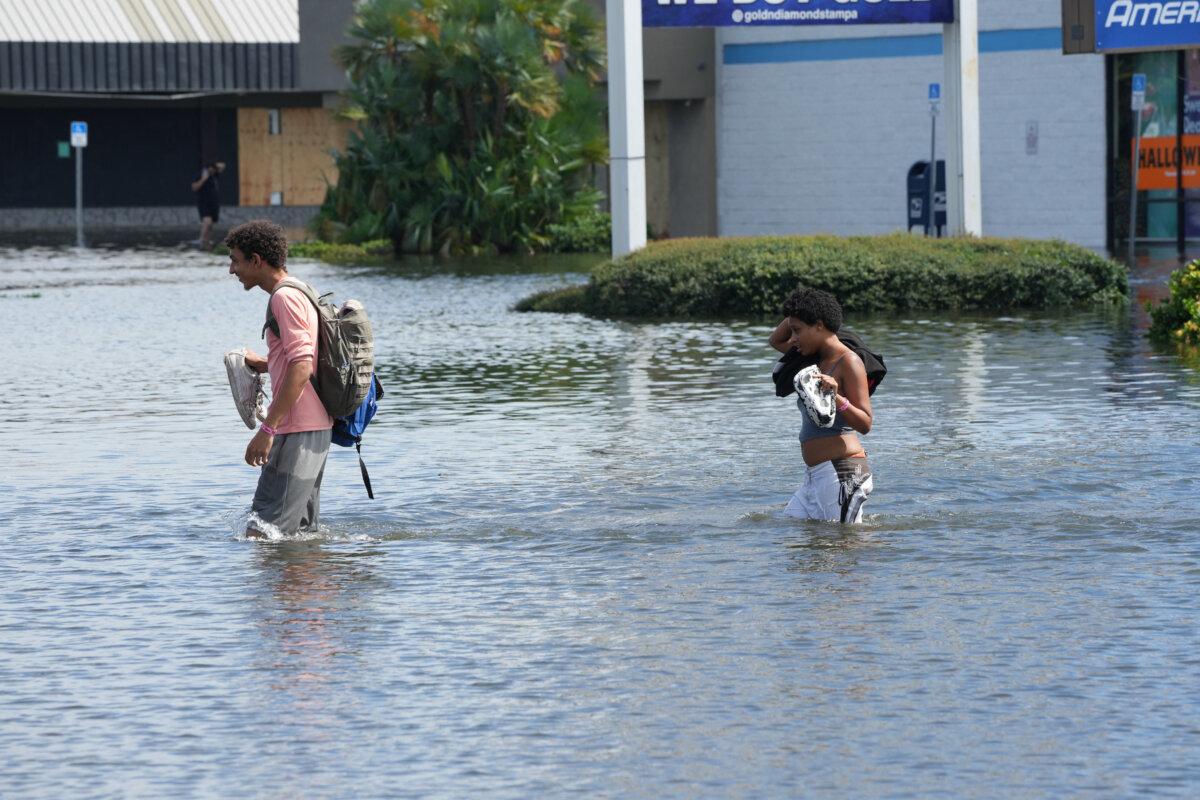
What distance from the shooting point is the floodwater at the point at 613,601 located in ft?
20.7

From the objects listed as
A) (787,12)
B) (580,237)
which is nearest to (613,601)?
(787,12)

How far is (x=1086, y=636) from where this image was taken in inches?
307

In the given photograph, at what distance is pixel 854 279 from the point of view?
23219 mm

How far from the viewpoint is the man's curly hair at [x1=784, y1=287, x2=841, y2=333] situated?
32.1 feet

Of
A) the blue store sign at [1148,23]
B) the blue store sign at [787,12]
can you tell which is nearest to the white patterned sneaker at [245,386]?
the blue store sign at [787,12]

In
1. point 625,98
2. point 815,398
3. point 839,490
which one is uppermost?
point 625,98

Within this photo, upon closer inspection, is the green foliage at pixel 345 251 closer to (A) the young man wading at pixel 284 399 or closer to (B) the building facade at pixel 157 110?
(B) the building facade at pixel 157 110

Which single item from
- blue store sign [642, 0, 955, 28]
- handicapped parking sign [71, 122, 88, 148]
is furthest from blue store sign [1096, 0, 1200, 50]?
handicapped parking sign [71, 122, 88, 148]

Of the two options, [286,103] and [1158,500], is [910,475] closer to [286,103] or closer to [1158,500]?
[1158,500]

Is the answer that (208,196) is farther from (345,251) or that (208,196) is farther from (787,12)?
(787,12)

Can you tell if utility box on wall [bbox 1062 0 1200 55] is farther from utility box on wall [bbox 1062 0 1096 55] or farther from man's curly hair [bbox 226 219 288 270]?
man's curly hair [bbox 226 219 288 270]

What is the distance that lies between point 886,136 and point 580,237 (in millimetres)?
5578

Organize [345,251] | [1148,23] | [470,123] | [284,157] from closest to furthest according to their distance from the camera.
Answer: [1148,23] → [345,251] → [470,123] → [284,157]

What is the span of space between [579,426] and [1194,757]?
27.1 ft
